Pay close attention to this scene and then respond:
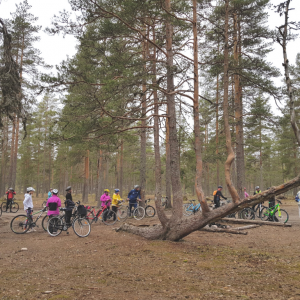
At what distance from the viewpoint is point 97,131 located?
888 centimetres

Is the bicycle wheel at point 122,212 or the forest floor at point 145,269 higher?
the bicycle wheel at point 122,212

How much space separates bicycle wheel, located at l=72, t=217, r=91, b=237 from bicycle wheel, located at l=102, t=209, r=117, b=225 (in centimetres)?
→ 281

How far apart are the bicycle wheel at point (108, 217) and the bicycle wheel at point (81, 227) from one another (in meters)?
2.81

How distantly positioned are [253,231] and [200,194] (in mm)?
5125

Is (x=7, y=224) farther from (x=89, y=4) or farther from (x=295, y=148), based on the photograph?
(x=295, y=148)

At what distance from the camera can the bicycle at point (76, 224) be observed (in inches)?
367

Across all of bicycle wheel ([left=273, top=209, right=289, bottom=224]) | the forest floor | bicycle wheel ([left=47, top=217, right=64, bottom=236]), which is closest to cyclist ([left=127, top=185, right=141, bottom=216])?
bicycle wheel ([left=47, top=217, right=64, bottom=236])

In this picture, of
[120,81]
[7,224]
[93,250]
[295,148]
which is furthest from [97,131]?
[295,148]

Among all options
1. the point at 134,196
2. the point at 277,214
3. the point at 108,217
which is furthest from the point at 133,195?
the point at 277,214

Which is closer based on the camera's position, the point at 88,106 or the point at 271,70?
the point at 88,106

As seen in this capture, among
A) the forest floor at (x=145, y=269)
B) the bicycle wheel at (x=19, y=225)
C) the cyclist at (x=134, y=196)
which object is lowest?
the forest floor at (x=145, y=269)

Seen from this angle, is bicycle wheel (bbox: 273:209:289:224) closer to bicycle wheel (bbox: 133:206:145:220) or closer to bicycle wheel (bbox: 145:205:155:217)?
bicycle wheel (bbox: 145:205:155:217)

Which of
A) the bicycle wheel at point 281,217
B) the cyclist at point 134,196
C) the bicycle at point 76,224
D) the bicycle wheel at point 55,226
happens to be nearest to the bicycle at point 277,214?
the bicycle wheel at point 281,217

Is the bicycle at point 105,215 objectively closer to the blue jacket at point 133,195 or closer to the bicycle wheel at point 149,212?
the blue jacket at point 133,195
